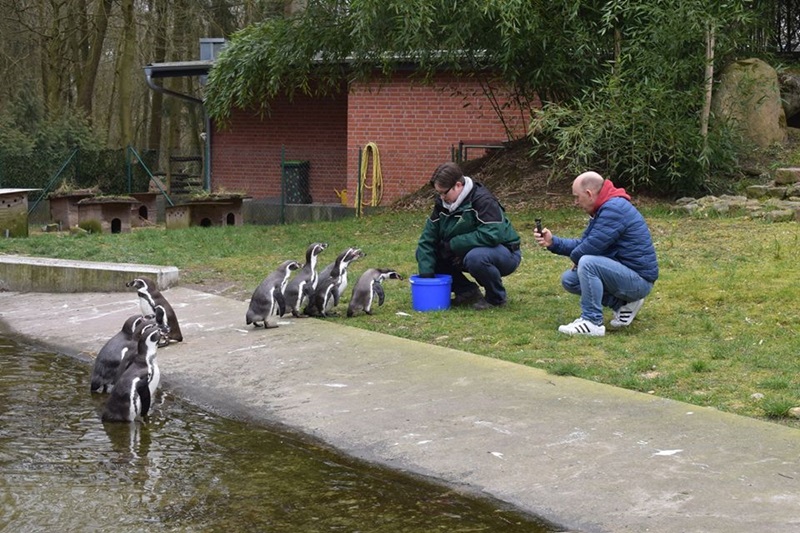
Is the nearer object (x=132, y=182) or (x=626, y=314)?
(x=626, y=314)

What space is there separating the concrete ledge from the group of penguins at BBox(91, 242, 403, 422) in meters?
2.60

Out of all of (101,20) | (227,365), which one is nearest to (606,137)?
(227,365)

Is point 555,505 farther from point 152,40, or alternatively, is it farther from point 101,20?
point 152,40

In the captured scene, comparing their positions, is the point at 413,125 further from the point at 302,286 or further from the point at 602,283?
the point at 602,283

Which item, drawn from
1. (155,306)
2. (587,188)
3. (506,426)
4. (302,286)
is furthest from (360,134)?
(506,426)

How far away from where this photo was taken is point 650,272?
975 centimetres

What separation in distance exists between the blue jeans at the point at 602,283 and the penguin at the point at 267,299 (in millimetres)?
3144

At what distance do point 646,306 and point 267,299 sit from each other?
13.1ft

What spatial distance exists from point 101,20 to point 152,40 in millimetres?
3492

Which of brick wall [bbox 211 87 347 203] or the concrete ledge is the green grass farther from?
brick wall [bbox 211 87 347 203]

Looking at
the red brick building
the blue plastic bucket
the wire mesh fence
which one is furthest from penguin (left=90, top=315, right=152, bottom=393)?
the wire mesh fence

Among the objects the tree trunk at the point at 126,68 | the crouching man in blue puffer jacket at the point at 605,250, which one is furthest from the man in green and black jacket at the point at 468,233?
the tree trunk at the point at 126,68

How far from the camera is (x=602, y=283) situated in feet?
31.9

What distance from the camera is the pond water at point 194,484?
609cm
